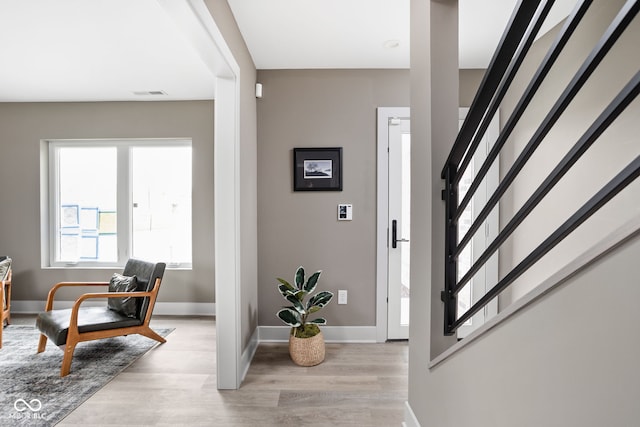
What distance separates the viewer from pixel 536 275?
2.36 meters

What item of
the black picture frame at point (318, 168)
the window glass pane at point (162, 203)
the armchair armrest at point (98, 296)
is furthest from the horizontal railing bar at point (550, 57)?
the window glass pane at point (162, 203)

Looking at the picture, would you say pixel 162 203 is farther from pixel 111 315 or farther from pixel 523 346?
pixel 523 346

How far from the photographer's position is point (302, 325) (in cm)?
271

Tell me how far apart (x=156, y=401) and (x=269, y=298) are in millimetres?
1197

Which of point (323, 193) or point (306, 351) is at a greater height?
point (323, 193)

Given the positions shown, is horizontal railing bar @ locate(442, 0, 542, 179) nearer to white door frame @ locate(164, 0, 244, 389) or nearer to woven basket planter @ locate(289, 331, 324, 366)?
white door frame @ locate(164, 0, 244, 389)

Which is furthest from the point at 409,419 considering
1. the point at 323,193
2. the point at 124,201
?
the point at 124,201

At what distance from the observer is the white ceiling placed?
7.11 feet

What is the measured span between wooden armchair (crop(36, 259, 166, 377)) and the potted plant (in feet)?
4.06

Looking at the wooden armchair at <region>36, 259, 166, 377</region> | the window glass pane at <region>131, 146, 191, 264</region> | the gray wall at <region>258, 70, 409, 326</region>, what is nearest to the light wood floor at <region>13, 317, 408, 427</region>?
the wooden armchair at <region>36, 259, 166, 377</region>

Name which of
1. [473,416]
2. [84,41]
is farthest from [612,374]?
[84,41]

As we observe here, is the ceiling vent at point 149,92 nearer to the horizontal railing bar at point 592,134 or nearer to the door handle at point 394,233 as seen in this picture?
the door handle at point 394,233

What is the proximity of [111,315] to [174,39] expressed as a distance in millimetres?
2356

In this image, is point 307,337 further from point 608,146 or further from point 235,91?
point 608,146
